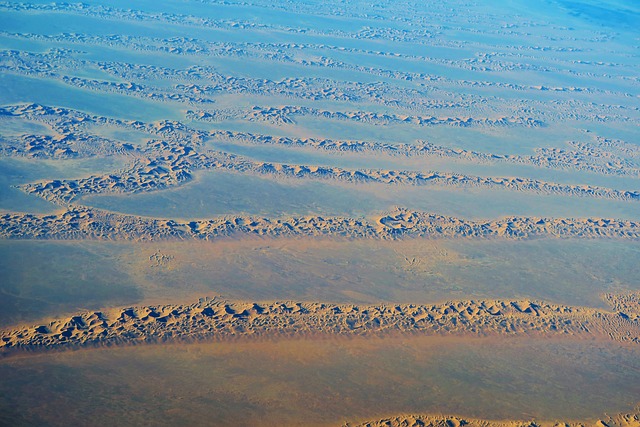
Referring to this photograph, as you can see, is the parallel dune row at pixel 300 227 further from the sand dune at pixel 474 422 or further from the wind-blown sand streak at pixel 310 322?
the sand dune at pixel 474 422

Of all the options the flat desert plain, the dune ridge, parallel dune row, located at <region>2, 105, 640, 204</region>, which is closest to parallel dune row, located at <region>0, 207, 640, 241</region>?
the flat desert plain

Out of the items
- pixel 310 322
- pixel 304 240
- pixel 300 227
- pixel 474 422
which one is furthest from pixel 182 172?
pixel 474 422

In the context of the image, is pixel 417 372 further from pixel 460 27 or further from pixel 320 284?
pixel 460 27

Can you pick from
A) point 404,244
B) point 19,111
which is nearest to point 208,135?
point 19,111

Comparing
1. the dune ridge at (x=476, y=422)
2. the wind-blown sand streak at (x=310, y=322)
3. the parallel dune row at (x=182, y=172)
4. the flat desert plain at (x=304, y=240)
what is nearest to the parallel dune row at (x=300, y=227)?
the flat desert plain at (x=304, y=240)

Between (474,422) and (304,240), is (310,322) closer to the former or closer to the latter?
(304,240)

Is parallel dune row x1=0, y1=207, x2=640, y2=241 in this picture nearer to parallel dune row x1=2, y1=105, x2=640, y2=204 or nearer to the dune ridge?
parallel dune row x1=2, y1=105, x2=640, y2=204
